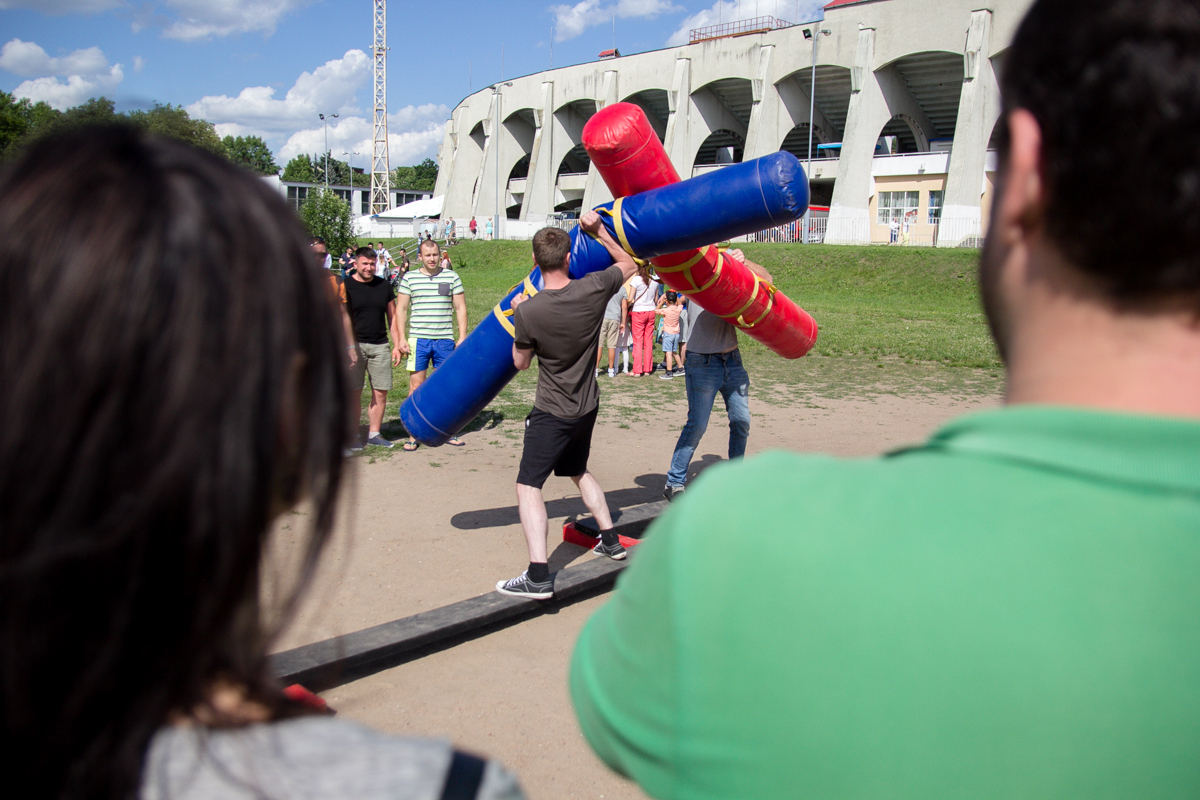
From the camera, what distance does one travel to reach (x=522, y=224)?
4706cm

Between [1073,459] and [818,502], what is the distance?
0.73ft

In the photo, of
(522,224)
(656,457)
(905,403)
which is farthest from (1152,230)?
(522,224)

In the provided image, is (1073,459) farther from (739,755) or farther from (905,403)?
(905,403)

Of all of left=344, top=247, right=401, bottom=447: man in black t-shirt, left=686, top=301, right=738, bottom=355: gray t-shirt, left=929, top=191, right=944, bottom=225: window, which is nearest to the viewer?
left=686, top=301, right=738, bottom=355: gray t-shirt

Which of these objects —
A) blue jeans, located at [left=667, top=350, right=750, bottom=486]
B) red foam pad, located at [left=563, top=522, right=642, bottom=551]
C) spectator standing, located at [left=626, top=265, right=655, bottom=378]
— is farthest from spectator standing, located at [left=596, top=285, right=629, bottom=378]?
red foam pad, located at [left=563, top=522, right=642, bottom=551]

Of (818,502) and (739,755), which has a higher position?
(818,502)

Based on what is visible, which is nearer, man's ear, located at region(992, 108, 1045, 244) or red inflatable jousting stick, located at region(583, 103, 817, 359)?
man's ear, located at region(992, 108, 1045, 244)

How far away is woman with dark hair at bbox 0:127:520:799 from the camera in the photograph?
2.11 ft

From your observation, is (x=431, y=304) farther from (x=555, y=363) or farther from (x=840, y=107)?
(x=840, y=107)

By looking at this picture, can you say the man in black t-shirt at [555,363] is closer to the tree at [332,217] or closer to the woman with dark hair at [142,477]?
the woman with dark hair at [142,477]

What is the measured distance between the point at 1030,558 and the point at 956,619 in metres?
0.08

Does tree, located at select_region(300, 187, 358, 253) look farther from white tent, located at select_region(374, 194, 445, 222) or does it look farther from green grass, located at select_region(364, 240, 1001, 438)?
white tent, located at select_region(374, 194, 445, 222)

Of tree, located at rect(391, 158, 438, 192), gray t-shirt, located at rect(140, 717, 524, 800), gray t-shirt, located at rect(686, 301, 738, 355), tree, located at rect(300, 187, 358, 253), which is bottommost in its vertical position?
gray t-shirt, located at rect(140, 717, 524, 800)

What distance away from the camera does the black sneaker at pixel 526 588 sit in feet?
14.3
